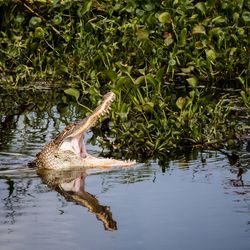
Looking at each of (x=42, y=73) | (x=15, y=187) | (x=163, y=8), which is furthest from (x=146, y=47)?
(x=15, y=187)

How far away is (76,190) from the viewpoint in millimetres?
7105

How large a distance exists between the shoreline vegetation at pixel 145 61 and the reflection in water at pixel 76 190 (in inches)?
24.2

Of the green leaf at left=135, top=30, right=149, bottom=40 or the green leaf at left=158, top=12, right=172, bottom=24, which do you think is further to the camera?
the green leaf at left=135, top=30, right=149, bottom=40

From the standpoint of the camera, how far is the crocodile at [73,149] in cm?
776

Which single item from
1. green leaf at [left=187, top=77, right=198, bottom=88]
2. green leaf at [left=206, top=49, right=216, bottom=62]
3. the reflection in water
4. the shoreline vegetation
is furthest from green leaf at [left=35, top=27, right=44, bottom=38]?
the reflection in water

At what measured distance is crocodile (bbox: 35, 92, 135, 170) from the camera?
776cm

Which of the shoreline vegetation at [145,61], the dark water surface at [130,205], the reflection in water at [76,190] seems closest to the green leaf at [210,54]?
Result: the shoreline vegetation at [145,61]

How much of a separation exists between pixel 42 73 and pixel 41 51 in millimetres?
301

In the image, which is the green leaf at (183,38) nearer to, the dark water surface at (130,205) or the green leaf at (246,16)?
the green leaf at (246,16)

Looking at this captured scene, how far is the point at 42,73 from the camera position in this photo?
36.5ft

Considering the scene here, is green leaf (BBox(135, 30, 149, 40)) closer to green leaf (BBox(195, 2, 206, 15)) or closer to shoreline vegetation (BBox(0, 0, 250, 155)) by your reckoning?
shoreline vegetation (BBox(0, 0, 250, 155))

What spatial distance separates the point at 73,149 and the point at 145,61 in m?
2.53

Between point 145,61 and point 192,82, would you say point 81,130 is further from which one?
point 145,61

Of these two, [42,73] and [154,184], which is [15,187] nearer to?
[154,184]
